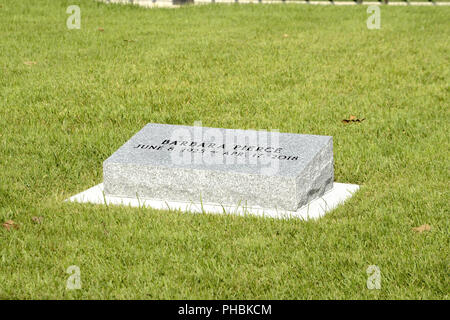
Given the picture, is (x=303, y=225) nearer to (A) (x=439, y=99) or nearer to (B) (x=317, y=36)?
(A) (x=439, y=99)

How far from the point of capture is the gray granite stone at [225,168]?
4.65 meters

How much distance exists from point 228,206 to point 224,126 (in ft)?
6.58

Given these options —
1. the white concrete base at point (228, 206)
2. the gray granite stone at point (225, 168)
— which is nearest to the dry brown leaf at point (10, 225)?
the white concrete base at point (228, 206)

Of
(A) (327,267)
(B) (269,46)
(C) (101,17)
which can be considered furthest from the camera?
(C) (101,17)

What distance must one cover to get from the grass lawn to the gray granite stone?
31 centimetres

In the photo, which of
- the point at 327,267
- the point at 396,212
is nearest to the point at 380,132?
the point at 396,212

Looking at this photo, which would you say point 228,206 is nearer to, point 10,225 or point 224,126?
point 10,225

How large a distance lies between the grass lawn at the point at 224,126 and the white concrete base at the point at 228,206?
0.13m

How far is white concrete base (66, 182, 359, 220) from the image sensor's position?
4609mm

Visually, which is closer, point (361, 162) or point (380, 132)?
point (361, 162)

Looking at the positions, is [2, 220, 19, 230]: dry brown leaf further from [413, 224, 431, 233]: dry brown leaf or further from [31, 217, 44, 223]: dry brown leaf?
[413, 224, 431, 233]: dry brown leaf

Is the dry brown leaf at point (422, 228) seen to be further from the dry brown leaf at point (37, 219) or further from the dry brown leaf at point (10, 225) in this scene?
the dry brown leaf at point (10, 225)

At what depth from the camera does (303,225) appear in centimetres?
436

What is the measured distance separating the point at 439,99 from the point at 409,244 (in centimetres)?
395
